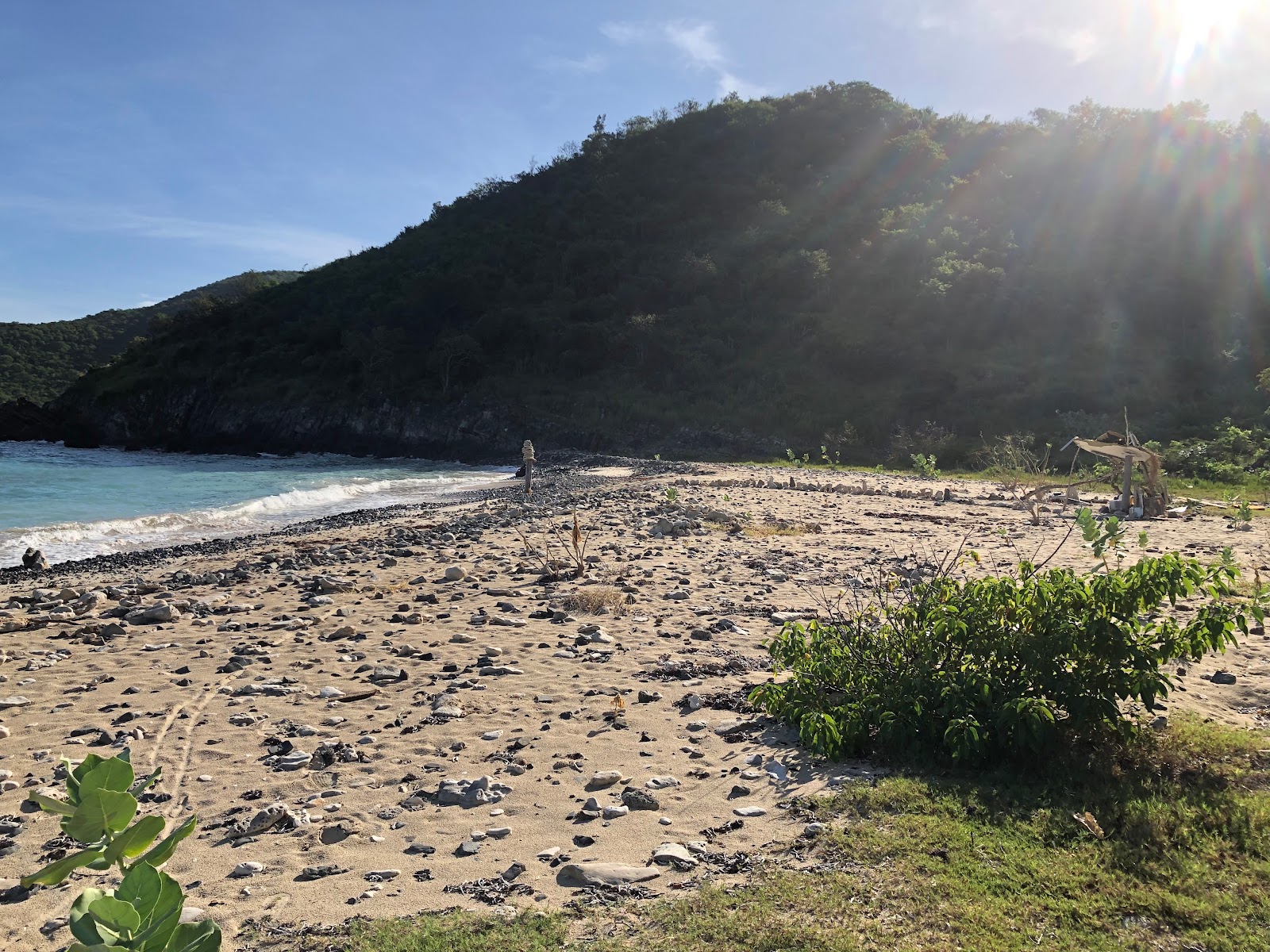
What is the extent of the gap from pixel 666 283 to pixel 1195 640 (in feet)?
219

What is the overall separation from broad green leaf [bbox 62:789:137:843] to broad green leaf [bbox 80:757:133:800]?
0.05 ft

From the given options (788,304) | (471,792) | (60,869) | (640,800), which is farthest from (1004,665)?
(788,304)

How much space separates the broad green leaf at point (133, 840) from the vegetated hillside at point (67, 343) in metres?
90.7

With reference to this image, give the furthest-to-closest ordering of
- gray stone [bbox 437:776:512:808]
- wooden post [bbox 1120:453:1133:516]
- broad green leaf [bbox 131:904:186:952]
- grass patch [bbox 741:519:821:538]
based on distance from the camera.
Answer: wooden post [bbox 1120:453:1133:516]
grass patch [bbox 741:519:821:538]
gray stone [bbox 437:776:512:808]
broad green leaf [bbox 131:904:186:952]

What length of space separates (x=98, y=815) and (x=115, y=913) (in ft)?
0.56

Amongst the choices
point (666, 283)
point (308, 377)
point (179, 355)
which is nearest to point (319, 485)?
point (308, 377)

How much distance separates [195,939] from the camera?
4.74ft

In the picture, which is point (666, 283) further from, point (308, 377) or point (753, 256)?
point (308, 377)

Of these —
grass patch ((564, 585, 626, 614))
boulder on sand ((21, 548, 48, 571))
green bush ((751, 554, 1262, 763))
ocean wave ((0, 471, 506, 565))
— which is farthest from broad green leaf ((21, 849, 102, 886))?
ocean wave ((0, 471, 506, 565))

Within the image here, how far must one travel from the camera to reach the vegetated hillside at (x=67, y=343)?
283ft

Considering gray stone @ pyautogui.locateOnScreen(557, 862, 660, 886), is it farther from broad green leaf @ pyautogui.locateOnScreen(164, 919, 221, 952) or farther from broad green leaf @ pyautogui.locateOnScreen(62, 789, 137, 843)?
broad green leaf @ pyautogui.locateOnScreen(62, 789, 137, 843)

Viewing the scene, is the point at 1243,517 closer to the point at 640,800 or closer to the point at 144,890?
the point at 640,800

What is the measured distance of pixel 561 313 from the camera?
6675cm

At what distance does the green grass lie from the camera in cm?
297
